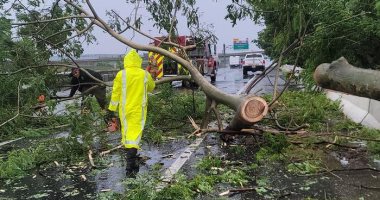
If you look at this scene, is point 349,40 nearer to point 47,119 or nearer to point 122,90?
point 122,90

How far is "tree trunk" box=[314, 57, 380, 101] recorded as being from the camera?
12.3 feet

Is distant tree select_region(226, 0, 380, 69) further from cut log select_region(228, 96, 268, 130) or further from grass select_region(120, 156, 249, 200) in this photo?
grass select_region(120, 156, 249, 200)

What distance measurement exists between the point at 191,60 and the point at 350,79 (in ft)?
16.8

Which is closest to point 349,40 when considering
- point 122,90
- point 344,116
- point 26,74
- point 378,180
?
point 344,116

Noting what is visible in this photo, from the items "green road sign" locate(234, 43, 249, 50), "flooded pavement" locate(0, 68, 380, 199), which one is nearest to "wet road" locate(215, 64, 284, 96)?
"flooded pavement" locate(0, 68, 380, 199)

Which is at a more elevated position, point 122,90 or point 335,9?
point 335,9

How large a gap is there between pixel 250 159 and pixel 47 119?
180 inches

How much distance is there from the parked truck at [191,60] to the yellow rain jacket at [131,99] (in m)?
3.15

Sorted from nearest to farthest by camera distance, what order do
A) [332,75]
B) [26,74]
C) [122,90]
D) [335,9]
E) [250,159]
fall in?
A: [332,75]
[122,90]
[250,159]
[335,9]
[26,74]

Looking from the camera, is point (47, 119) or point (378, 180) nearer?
point (378, 180)

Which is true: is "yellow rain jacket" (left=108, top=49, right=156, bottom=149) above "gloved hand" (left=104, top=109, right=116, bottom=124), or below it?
above

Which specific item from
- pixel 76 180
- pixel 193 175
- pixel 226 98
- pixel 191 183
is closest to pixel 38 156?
pixel 76 180

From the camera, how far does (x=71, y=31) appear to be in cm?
867

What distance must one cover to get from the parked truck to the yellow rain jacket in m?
3.15
